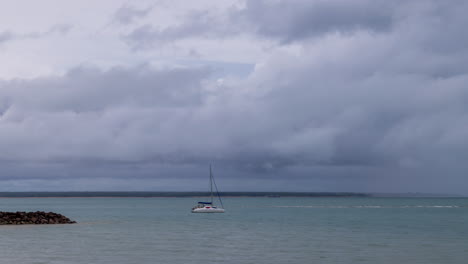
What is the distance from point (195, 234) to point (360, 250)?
24.4 metres

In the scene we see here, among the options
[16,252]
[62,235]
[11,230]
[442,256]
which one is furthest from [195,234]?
[442,256]

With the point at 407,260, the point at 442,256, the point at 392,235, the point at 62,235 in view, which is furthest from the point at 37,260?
the point at 392,235

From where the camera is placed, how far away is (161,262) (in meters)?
43.2

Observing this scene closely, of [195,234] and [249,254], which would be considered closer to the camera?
[249,254]

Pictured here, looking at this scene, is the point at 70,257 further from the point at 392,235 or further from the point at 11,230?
the point at 392,235

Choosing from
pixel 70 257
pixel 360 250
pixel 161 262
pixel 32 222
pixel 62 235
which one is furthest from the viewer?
pixel 32 222

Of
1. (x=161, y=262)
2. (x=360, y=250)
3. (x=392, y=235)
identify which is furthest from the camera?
(x=392, y=235)

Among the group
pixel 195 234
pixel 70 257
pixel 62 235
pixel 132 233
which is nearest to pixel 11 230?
pixel 62 235

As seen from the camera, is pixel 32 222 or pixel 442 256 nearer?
pixel 442 256

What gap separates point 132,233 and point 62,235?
916 cm

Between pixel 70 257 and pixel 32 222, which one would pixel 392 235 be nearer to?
pixel 70 257

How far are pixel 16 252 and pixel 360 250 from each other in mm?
28330

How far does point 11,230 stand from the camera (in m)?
71.4

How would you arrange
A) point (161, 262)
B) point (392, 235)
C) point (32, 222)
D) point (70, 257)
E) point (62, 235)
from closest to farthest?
point (161, 262)
point (70, 257)
point (62, 235)
point (392, 235)
point (32, 222)
